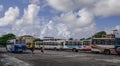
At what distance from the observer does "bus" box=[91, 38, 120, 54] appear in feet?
147

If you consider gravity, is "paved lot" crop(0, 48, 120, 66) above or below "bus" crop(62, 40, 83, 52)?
below

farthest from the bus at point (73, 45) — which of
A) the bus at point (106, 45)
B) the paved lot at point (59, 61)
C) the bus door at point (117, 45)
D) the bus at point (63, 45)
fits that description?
the paved lot at point (59, 61)

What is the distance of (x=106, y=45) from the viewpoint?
4697cm

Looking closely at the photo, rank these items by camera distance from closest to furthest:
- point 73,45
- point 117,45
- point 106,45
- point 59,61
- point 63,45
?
point 59,61
point 117,45
point 106,45
point 73,45
point 63,45

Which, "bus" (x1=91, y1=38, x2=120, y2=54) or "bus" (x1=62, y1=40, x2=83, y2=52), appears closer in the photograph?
"bus" (x1=91, y1=38, x2=120, y2=54)

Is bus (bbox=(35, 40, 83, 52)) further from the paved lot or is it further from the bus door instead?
the paved lot

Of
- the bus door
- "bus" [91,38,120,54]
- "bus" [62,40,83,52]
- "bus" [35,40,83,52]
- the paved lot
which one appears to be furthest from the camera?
"bus" [35,40,83,52]

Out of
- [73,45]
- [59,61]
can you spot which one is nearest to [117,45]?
[73,45]

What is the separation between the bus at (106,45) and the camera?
1764 inches

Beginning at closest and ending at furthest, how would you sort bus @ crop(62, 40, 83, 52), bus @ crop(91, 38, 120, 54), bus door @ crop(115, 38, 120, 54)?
bus door @ crop(115, 38, 120, 54)
bus @ crop(91, 38, 120, 54)
bus @ crop(62, 40, 83, 52)

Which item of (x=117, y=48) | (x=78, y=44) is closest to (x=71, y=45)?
(x=78, y=44)

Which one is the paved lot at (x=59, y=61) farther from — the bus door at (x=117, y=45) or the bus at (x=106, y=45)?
the bus at (x=106, y=45)

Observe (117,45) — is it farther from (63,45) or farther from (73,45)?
(63,45)

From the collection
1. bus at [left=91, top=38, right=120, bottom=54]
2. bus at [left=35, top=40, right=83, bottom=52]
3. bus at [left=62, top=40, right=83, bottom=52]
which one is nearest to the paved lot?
bus at [left=91, top=38, right=120, bottom=54]
